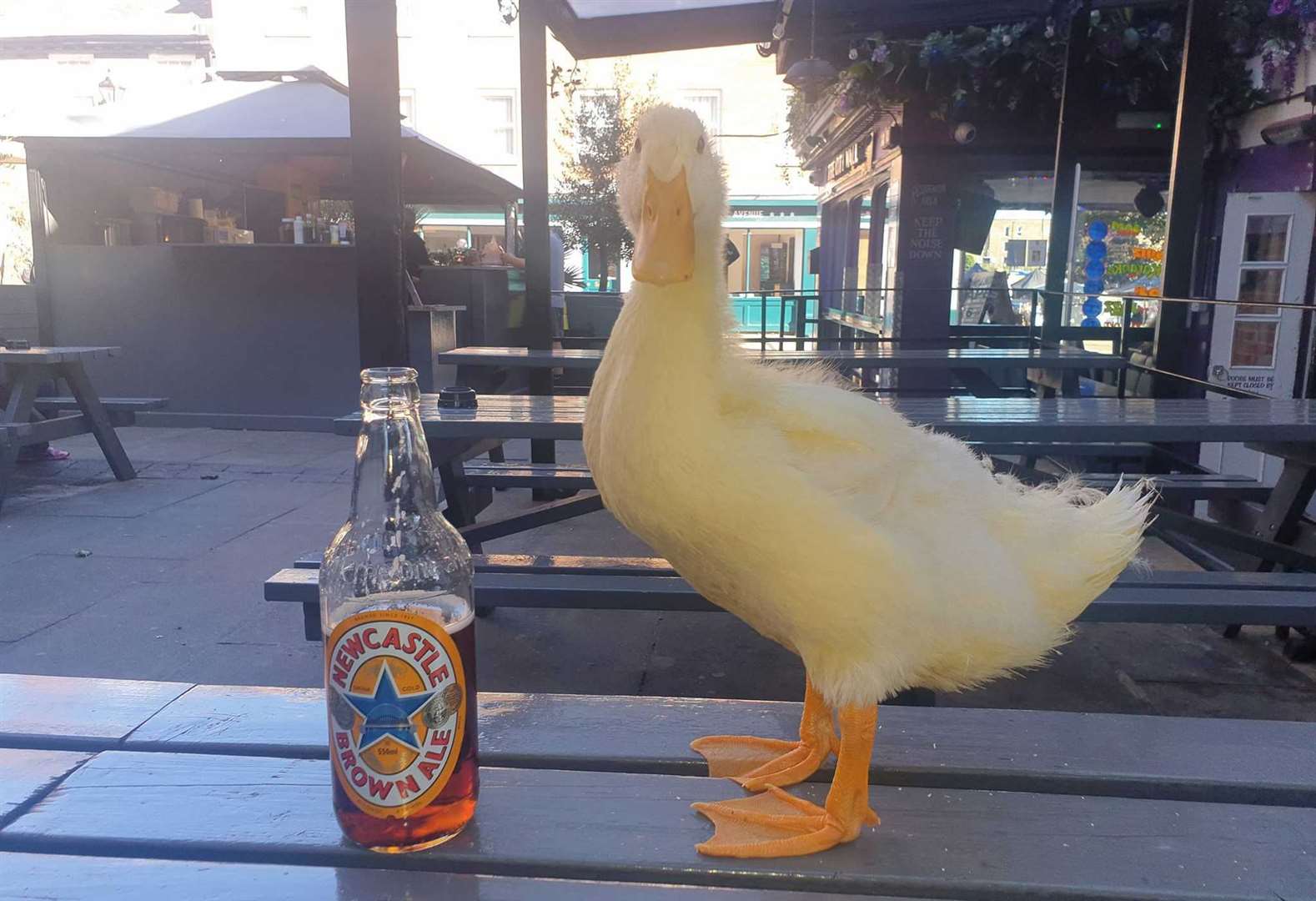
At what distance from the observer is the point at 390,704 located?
3.09 ft

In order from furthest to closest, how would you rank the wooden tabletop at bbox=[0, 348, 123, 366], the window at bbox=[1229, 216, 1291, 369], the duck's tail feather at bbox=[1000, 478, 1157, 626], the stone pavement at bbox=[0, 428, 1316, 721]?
the window at bbox=[1229, 216, 1291, 369] < the wooden tabletop at bbox=[0, 348, 123, 366] < the stone pavement at bbox=[0, 428, 1316, 721] < the duck's tail feather at bbox=[1000, 478, 1157, 626]

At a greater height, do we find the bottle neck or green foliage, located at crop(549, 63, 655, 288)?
green foliage, located at crop(549, 63, 655, 288)

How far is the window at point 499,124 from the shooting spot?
72.8 ft

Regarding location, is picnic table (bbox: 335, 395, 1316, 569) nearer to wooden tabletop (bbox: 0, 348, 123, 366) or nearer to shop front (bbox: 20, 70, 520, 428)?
wooden tabletop (bbox: 0, 348, 123, 366)

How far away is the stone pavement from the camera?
3475mm

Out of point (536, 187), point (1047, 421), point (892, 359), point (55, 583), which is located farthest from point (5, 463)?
point (1047, 421)

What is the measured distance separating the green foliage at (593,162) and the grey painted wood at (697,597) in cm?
1460

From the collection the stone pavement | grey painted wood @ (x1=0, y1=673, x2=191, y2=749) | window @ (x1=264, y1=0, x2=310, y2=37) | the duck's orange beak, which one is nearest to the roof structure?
the stone pavement

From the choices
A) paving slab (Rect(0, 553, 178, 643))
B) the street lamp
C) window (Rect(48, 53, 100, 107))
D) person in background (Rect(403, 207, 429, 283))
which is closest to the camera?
paving slab (Rect(0, 553, 178, 643))

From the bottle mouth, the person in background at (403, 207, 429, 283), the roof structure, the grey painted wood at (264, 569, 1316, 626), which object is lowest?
the grey painted wood at (264, 569, 1316, 626)

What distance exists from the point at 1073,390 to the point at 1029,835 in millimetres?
6087

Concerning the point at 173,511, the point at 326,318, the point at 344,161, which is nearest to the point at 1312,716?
the point at 173,511

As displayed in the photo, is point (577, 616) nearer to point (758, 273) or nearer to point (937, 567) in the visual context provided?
point (937, 567)

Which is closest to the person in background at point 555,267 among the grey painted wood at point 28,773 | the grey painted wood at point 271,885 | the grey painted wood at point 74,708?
the grey painted wood at point 74,708
